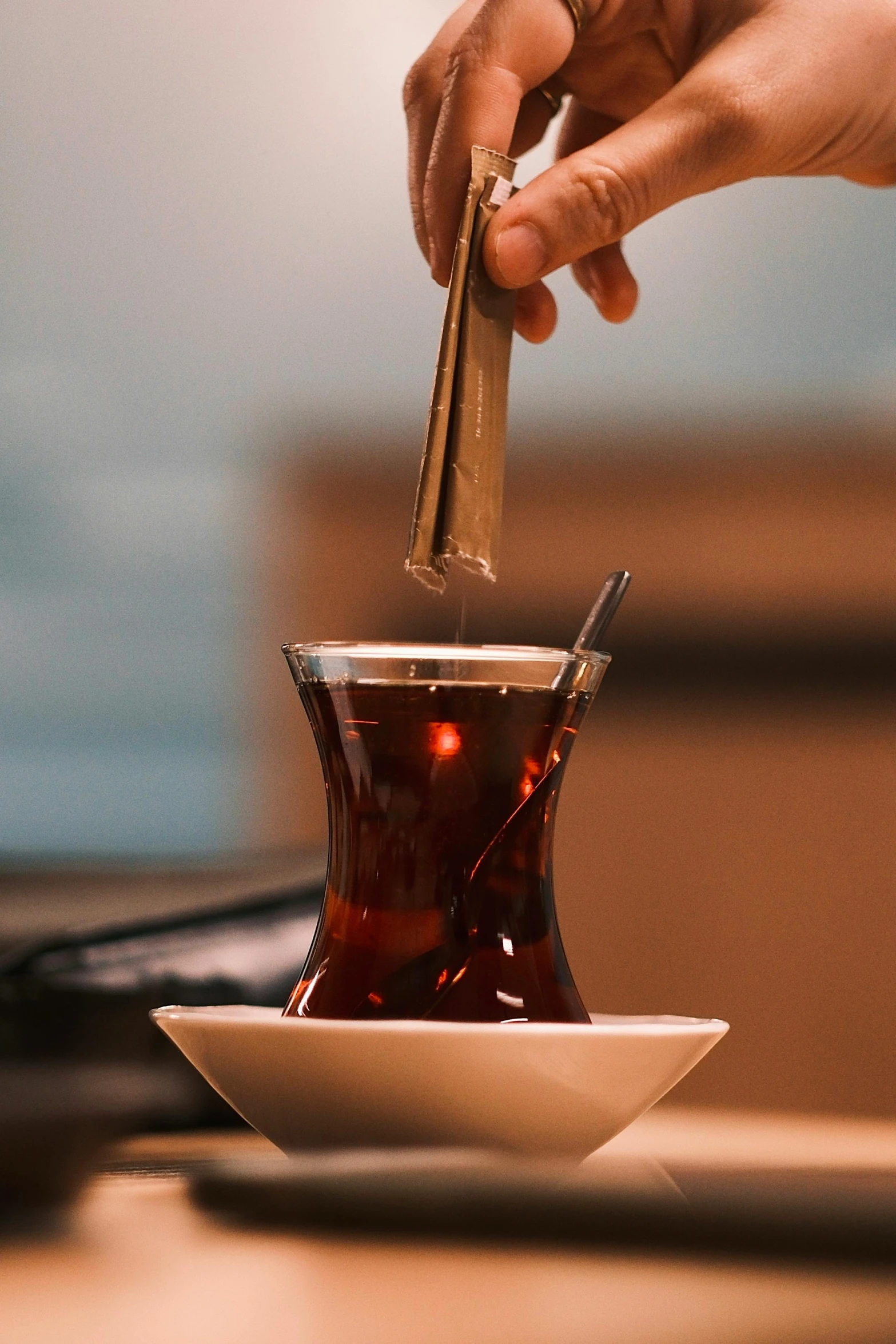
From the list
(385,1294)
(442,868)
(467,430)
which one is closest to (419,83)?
(467,430)

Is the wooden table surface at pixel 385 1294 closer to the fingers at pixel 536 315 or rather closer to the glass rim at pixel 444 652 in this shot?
the glass rim at pixel 444 652

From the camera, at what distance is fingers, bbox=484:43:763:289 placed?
432 millimetres

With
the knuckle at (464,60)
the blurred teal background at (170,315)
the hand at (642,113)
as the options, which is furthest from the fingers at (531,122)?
the blurred teal background at (170,315)

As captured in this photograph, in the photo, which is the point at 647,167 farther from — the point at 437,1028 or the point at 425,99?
the point at 437,1028

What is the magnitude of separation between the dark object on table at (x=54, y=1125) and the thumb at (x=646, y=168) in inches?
10.2

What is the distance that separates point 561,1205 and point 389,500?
187 centimetres

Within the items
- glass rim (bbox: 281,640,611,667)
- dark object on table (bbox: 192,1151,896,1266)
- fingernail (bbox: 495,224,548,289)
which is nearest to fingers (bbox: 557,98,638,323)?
fingernail (bbox: 495,224,548,289)

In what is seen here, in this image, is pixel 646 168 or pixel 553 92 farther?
pixel 553 92

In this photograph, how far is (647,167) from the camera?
1.56 ft

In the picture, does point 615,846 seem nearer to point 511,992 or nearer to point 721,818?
point 721,818

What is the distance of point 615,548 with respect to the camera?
6.31 feet

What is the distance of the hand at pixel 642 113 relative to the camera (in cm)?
46

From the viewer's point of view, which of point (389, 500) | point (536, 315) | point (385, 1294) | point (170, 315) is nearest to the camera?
point (385, 1294)

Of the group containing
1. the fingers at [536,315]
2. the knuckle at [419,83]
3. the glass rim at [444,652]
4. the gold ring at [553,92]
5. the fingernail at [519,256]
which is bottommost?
the glass rim at [444,652]
